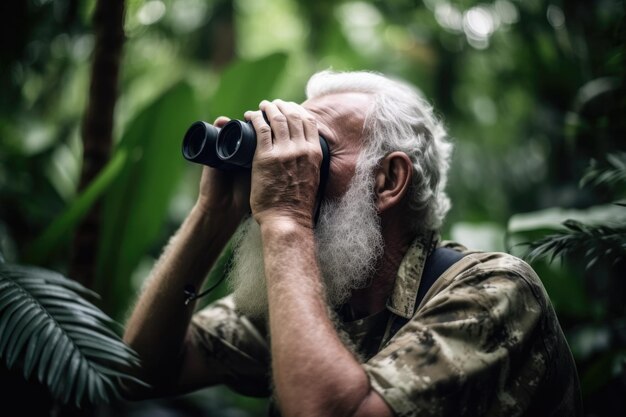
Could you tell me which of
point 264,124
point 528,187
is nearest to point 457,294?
point 264,124

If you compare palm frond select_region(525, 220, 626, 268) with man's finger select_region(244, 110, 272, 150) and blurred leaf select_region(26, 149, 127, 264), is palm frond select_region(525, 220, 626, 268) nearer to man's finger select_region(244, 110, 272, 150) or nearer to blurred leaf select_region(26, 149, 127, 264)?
man's finger select_region(244, 110, 272, 150)

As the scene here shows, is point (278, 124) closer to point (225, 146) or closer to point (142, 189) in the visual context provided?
point (225, 146)

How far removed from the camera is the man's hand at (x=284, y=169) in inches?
47.9

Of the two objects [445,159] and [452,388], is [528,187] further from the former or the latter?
[452,388]

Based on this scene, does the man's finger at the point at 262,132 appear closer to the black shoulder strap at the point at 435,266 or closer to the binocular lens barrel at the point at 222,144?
the binocular lens barrel at the point at 222,144

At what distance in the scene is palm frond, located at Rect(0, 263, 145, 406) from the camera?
46.2 inches

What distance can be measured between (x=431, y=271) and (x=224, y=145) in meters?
0.56

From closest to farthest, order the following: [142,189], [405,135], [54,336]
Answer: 1. [54,336]
2. [405,135]
3. [142,189]

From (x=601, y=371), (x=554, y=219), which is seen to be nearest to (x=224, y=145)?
(x=554, y=219)

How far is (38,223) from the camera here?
8.77ft

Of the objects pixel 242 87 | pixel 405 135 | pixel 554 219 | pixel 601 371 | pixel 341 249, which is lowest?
pixel 601 371

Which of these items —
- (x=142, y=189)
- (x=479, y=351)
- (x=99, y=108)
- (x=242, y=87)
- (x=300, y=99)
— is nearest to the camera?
(x=479, y=351)

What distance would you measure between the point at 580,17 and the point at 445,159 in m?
1.75

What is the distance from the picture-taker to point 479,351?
40.6 inches
